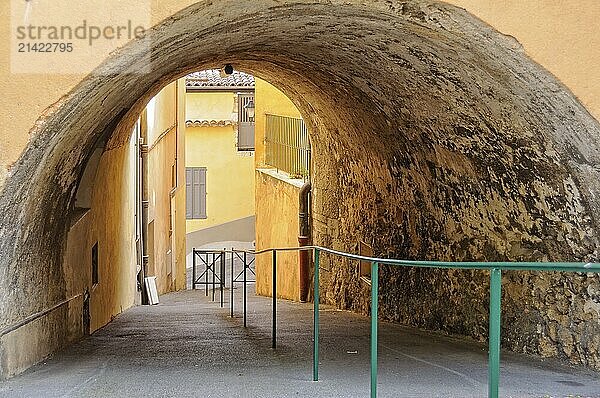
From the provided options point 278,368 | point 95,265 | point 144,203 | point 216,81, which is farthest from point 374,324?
point 216,81

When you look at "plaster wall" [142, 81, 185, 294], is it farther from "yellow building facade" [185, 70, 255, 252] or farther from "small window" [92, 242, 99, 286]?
"small window" [92, 242, 99, 286]

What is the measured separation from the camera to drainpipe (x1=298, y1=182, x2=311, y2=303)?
14.8m

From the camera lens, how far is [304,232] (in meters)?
14.9

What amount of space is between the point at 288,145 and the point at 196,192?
553 inches

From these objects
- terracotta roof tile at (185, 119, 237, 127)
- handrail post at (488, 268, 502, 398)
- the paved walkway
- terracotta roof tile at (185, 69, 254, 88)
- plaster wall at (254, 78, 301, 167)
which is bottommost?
the paved walkway

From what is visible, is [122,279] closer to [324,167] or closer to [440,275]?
[324,167]

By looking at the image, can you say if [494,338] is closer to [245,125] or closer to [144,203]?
[144,203]

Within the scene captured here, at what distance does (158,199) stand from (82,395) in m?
13.8

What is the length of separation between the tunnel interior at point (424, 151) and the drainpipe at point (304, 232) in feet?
13.6

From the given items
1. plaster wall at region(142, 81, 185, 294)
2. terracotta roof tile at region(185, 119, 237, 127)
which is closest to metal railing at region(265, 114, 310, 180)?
plaster wall at region(142, 81, 185, 294)

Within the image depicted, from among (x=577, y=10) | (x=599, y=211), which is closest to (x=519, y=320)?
(x=599, y=211)

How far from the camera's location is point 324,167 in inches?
530

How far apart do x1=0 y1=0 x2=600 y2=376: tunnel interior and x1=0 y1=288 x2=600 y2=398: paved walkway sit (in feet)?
1.44

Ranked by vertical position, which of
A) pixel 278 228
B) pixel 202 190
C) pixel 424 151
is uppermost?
pixel 424 151
